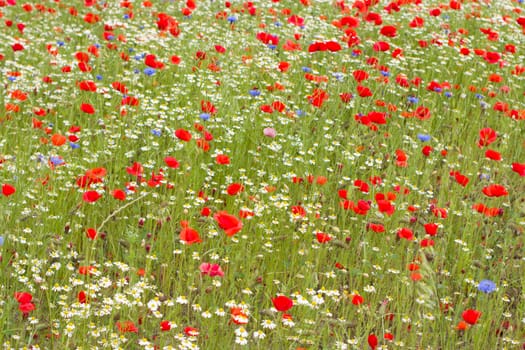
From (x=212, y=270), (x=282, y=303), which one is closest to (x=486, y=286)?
(x=282, y=303)

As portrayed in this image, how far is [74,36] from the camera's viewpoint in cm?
718

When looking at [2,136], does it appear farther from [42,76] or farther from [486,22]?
[486,22]

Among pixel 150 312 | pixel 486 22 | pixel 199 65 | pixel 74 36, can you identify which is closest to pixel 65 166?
pixel 150 312

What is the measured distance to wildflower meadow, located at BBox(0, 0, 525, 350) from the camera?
3.17m

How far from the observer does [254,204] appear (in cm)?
402

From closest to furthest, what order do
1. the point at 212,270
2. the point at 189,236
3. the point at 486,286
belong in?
1. the point at 212,270
2. the point at 189,236
3. the point at 486,286

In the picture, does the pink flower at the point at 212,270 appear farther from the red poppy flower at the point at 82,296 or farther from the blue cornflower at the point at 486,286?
the blue cornflower at the point at 486,286

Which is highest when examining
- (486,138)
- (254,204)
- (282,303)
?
(486,138)

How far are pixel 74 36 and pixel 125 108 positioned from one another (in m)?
2.61

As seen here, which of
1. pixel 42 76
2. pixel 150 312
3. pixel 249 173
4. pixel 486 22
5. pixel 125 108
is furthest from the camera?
pixel 486 22

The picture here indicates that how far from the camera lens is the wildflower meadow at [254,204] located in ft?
10.4

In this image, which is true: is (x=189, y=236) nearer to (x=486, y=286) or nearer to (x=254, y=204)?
(x=254, y=204)

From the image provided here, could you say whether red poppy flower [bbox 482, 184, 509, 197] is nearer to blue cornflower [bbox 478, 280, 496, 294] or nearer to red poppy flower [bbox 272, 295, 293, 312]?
blue cornflower [bbox 478, 280, 496, 294]

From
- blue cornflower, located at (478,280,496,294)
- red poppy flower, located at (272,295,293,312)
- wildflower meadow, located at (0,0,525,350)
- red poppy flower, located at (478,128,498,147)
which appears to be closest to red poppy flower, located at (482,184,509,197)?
wildflower meadow, located at (0,0,525,350)
